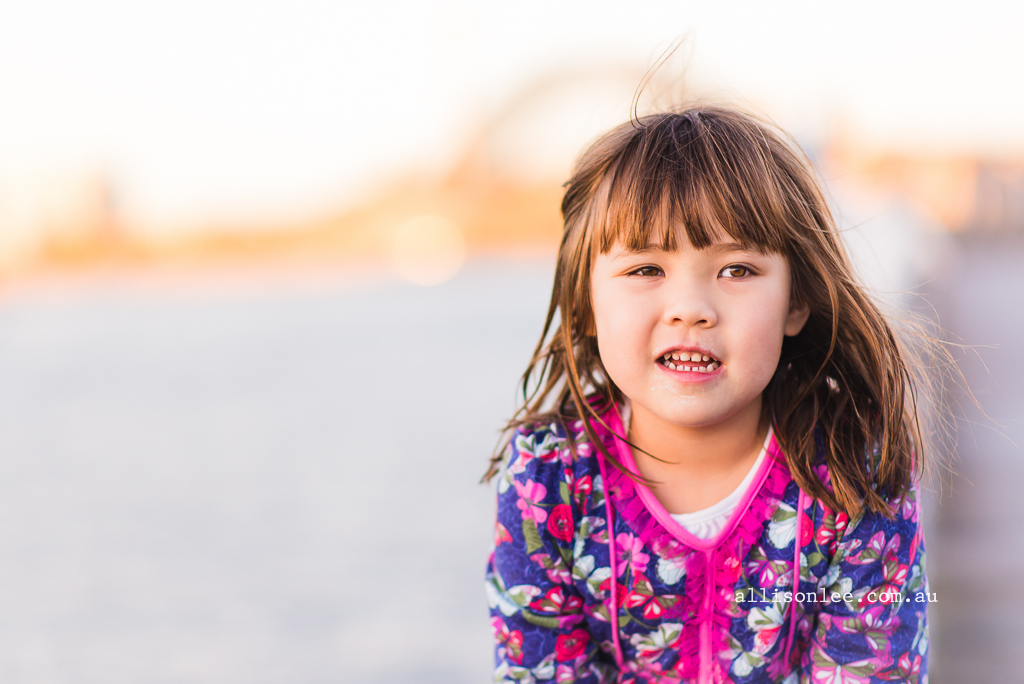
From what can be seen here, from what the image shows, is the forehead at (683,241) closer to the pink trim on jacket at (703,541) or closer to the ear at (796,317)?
the ear at (796,317)

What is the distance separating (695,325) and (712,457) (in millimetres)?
252

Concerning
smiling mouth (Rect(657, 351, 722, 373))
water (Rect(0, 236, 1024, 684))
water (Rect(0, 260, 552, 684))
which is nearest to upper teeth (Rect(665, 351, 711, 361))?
smiling mouth (Rect(657, 351, 722, 373))

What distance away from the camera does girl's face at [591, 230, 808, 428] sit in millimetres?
1100

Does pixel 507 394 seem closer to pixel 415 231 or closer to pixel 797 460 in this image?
pixel 797 460

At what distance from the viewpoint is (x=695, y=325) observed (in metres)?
1.09

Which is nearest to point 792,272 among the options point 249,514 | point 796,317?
point 796,317

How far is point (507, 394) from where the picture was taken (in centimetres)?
592

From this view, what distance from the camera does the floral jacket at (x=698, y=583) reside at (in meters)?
1.18

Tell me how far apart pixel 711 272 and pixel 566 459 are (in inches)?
13.1

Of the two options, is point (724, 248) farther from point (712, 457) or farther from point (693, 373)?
point (712, 457)

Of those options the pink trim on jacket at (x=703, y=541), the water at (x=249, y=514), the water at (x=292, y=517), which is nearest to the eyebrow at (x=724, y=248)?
the pink trim on jacket at (x=703, y=541)

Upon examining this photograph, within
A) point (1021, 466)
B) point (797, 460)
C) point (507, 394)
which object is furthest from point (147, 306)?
point (797, 460)

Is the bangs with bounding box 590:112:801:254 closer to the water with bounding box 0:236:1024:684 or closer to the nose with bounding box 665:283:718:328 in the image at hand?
the nose with bounding box 665:283:718:328

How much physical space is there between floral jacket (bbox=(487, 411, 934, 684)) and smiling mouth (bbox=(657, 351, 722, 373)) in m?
0.19
